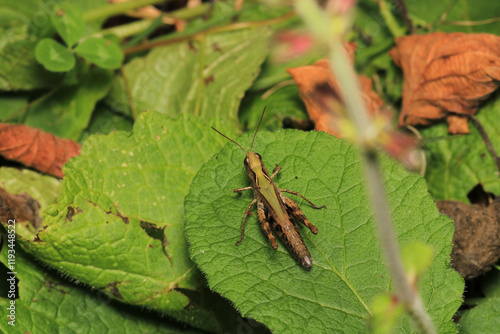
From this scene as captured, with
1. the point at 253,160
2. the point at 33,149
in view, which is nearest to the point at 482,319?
the point at 253,160

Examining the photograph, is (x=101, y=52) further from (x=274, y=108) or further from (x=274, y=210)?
(x=274, y=210)

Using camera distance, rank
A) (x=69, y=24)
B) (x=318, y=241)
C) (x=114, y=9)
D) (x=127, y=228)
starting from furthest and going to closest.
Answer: (x=114, y=9), (x=69, y=24), (x=127, y=228), (x=318, y=241)

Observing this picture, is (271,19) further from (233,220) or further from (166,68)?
(233,220)

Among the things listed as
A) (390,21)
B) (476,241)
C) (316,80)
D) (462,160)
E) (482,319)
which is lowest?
(482,319)

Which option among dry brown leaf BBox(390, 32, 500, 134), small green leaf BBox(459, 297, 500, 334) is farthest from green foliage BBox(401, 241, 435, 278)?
dry brown leaf BBox(390, 32, 500, 134)

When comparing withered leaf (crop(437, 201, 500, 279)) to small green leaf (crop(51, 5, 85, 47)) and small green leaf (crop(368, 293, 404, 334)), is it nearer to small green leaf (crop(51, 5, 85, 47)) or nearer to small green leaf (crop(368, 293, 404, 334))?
small green leaf (crop(368, 293, 404, 334))


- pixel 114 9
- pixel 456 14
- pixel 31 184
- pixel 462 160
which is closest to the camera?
pixel 31 184
